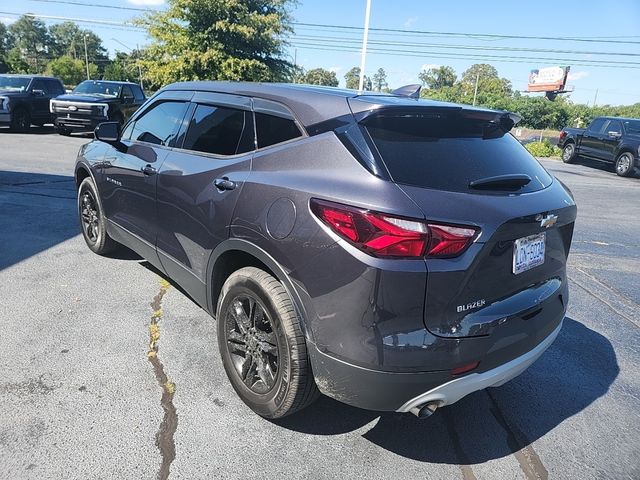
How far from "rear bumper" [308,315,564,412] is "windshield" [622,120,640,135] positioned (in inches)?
673

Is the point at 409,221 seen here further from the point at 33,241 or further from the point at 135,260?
the point at 33,241

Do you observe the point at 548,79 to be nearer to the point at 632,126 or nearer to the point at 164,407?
the point at 632,126

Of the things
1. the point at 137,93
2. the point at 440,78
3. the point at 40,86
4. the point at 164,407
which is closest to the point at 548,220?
the point at 164,407

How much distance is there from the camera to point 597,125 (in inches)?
685

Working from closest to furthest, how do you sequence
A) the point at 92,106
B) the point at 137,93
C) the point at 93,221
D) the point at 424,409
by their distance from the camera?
the point at 424,409 < the point at 93,221 < the point at 92,106 < the point at 137,93

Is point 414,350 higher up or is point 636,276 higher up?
point 414,350

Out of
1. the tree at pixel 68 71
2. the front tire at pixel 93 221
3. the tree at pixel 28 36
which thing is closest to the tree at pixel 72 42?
the tree at pixel 28 36

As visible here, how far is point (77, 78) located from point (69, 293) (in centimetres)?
7343

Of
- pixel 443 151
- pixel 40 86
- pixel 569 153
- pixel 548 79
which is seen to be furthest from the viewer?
pixel 548 79

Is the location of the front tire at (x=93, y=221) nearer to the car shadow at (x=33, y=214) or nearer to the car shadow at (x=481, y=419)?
the car shadow at (x=33, y=214)

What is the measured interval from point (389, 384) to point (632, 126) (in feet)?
58.5

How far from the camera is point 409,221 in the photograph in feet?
6.35

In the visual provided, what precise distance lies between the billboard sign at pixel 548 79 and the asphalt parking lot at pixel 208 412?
73691 millimetres

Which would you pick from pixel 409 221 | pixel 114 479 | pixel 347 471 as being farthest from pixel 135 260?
pixel 409 221
